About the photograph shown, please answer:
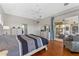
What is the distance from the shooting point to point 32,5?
2.02 meters

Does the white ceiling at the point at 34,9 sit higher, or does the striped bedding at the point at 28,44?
the white ceiling at the point at 34,9

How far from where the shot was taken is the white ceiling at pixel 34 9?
199cm

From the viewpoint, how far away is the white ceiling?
1987 mm

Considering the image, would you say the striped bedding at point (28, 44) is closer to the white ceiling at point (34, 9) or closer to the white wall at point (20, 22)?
the white wall at point (20, 22)

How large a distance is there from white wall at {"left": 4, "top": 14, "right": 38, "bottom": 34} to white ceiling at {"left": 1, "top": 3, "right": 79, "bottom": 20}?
91 millimetres

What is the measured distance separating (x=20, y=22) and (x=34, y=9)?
455mm

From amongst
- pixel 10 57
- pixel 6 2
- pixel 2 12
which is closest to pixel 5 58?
pixel 10 57

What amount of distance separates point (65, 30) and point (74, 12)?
1.54 ft

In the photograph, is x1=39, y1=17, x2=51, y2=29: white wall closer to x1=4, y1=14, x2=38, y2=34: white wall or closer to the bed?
x1=4, y1=14, x2=38, y2=34: white wall

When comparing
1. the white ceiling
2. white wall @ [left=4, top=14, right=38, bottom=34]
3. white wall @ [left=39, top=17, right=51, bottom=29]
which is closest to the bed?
white wall @ [left=4, top=14, right=38, bottom=34]

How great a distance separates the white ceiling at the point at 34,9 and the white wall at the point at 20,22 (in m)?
0.09

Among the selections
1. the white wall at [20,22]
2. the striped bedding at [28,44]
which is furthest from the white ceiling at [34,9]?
the striped bedding at [28,44]

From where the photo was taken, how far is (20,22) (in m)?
2.23

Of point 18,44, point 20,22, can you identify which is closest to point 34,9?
point 20,22
